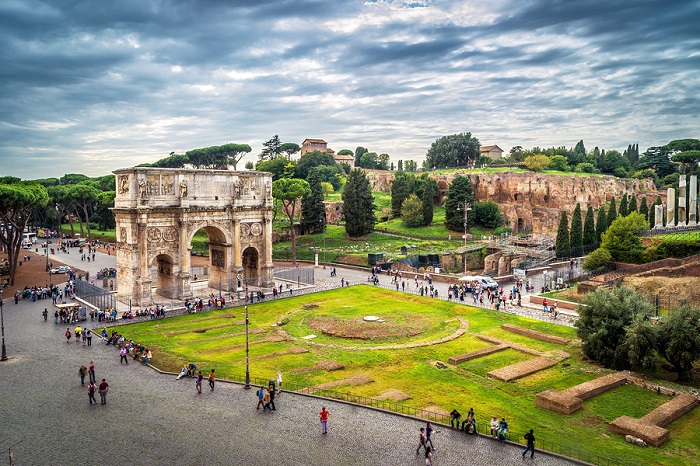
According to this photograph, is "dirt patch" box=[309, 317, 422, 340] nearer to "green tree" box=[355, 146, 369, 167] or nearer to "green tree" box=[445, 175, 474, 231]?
"green tree" box=[445, 175, 474, 231]

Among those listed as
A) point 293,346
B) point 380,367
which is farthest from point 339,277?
point 380,367

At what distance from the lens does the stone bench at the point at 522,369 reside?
2577cm

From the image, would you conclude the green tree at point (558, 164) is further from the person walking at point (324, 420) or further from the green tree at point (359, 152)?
the person walking at point (324, 420)

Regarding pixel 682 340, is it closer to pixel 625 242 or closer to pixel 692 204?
pixel 625 242

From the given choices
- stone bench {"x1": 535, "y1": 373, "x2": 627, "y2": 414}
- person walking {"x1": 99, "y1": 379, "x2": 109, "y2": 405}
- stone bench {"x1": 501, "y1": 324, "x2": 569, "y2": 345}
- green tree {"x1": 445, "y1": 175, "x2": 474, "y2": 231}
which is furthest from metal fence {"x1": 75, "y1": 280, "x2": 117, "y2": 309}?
green tree {"x1": 445, "y1": 175, "x2": 474, "y2": 231}

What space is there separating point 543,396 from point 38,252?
7604 cm

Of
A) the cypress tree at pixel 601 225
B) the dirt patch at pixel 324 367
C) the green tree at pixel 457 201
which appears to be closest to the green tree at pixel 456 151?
the green tree at pixel 457 201

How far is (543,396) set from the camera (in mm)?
22609

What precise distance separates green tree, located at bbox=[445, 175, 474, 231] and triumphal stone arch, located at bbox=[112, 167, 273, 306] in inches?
1491

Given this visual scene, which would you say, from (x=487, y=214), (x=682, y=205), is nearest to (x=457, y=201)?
(x=487, y=214)

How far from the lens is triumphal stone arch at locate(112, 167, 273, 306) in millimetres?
41531

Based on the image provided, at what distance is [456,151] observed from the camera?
11531 centimetres

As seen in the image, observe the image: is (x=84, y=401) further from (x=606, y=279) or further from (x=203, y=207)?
(x=606, y=279)

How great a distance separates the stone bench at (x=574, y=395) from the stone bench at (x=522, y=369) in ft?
8.53
